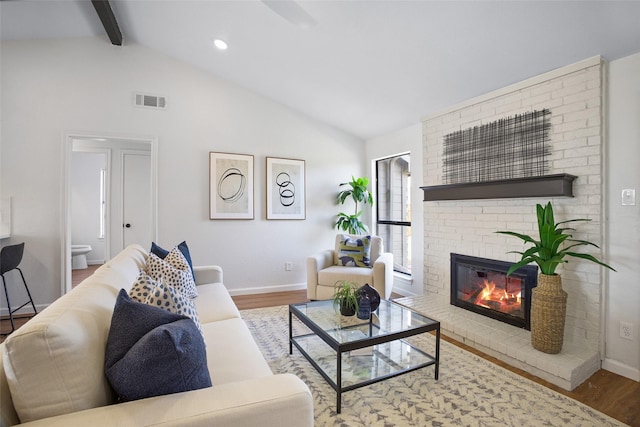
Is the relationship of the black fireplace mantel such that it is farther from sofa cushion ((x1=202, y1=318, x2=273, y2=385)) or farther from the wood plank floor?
sofa cushion ((x1=202, y1=318, x2=273, y2=385))

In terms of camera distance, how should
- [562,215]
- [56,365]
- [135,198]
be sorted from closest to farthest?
[56,365], [562,215], [135,198]

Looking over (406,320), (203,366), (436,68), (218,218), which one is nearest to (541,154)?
(436,68)

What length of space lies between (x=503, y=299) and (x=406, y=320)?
1.31 meters

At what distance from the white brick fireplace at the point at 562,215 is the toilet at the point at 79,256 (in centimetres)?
626

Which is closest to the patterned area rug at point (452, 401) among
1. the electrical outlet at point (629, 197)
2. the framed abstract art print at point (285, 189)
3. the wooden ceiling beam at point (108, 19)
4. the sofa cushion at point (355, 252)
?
the electrical outlet at point (629, 197)

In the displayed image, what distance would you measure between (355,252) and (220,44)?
112 inches

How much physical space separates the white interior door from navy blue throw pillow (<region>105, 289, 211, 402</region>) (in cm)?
437

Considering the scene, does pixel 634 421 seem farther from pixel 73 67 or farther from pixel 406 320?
pixel 73 67

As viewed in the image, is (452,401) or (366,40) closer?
(452,401)

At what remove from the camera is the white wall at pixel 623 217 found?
210 centimetres

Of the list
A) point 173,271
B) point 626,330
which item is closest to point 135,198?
point 173,271

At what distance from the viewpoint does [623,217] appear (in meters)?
2.15

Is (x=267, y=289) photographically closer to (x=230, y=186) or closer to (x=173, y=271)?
(x=230, y=186)

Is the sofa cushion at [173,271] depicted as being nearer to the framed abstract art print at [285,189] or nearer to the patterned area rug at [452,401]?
the patterned area rug at [452,401]
